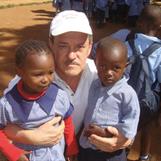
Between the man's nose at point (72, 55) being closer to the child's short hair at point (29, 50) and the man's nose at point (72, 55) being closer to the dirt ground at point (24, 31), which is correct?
the child's short hair at point (29, 50)

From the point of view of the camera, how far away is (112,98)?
273cm

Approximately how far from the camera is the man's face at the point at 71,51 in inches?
107

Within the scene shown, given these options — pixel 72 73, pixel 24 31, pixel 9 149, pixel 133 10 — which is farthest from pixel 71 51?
pixel 133 10

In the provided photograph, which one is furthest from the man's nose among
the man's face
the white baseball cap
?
the white baseball cap

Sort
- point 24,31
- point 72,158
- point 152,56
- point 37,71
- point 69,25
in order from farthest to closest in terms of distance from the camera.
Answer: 1. point 24,31
2. point 152,56
3. point 72,158
4. point 69,25
5. point 37,71

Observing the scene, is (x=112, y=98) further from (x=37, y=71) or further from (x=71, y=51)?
(x=37, y=71)

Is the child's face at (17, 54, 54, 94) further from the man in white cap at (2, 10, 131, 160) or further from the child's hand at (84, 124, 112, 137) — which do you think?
the child's hand at (84, 124, 112, 137)

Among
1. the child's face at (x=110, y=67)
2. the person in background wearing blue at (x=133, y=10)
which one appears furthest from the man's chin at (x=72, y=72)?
the person in background wearing blue at (x=133, y=10)

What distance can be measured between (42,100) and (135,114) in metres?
0.60

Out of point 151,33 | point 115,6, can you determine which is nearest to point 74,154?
point 151,33

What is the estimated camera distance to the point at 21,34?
962 centimetres

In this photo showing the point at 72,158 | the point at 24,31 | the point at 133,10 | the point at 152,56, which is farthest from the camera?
the point at 133,10

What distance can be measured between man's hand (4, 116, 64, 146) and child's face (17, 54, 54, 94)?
25 centimetres

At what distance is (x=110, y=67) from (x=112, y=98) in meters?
0.20
